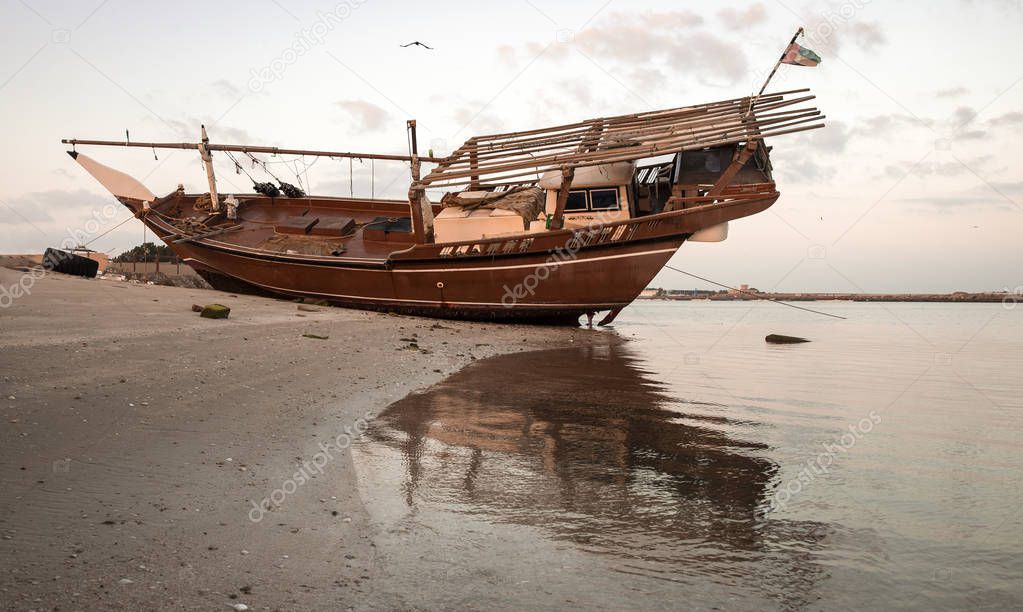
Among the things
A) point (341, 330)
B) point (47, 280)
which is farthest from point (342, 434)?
point (47, 280)

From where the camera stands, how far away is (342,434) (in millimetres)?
6605

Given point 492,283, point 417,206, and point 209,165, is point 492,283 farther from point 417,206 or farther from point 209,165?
point 209,165

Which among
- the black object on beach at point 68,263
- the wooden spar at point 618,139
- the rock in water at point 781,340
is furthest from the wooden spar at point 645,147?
the black object on beach at point 68,263

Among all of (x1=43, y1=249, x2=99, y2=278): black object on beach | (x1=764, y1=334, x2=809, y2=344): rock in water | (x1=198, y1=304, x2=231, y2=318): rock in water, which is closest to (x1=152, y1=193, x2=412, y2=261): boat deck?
(x1=43, y1=249, x2=99, y2=278): black object on beach

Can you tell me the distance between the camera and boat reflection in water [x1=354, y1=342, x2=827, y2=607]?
147 inches

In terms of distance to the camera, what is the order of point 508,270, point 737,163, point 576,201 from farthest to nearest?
point 576,201, point 508,270, point 737,163

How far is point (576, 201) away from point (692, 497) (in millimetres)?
17065

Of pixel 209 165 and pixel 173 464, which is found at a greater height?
pixel 209 165

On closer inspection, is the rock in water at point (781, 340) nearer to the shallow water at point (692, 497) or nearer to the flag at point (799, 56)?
the flag at point (799, 56)

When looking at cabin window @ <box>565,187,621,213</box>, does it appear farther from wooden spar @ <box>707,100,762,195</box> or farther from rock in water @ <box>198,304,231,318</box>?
rock in water @ <box>198,304,231,318</box>

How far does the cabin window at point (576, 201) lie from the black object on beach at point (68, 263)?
15.5 m

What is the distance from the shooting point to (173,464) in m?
4.95

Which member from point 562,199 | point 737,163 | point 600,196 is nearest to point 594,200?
point 600,196

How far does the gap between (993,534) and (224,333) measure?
10.5 metres
